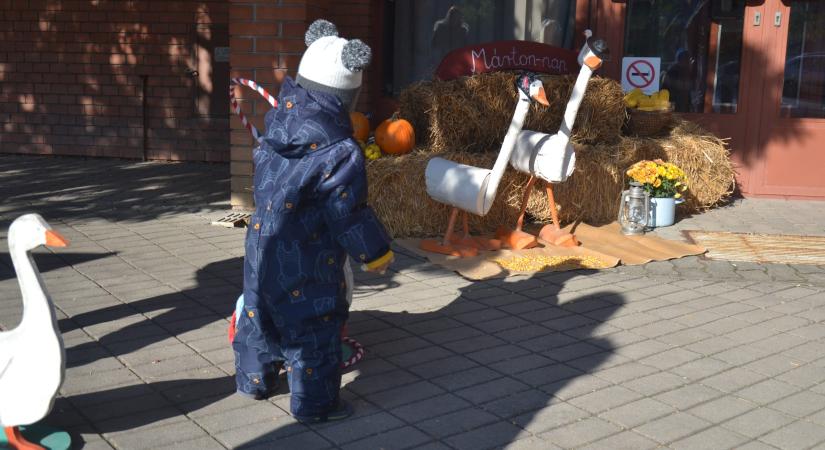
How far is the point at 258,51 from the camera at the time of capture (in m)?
8.53

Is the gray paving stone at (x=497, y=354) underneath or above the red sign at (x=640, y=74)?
underneath

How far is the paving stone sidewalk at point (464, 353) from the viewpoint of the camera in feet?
14.1

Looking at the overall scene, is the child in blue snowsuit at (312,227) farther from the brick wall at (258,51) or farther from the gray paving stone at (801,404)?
the brick wall at (258,51)

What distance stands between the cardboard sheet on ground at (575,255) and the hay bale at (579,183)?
32 centimetres

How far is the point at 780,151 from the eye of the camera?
33.0 feet

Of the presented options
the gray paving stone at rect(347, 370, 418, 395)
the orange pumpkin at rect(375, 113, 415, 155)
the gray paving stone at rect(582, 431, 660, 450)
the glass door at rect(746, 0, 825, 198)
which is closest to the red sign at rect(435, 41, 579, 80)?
the orange pumpkin at rect(375, 113, 415, 155)

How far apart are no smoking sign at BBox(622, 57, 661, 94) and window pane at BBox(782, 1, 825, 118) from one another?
1.36 m

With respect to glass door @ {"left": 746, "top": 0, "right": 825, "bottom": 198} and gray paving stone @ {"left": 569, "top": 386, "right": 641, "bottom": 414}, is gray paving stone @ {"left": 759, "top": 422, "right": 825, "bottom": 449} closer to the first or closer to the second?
gray paving stone @ {"left": 569, "top": 386, "right": 641, "bottom": 414}

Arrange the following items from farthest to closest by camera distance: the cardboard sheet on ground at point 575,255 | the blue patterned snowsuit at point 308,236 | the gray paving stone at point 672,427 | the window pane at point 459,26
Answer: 1. the window pane at point 459,26
2. the cardboard sheet on ground at point 575,255
3. the gray paving stone at point 672,427
4. the blue patterned snowsuit at point 308,236

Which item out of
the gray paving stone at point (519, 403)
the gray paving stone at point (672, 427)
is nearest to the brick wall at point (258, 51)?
the gray paving stone at point (519, 403)

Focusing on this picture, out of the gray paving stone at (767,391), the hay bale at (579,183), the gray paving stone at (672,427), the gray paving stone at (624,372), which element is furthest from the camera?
the hay bale at (579,183)

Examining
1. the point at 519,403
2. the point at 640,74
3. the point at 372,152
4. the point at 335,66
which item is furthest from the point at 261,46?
the point at 519,403

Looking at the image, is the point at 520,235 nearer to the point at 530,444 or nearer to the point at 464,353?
the point at 464,353

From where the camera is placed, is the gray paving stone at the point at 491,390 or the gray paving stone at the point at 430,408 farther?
the gray paving stone at the point at 491,390
